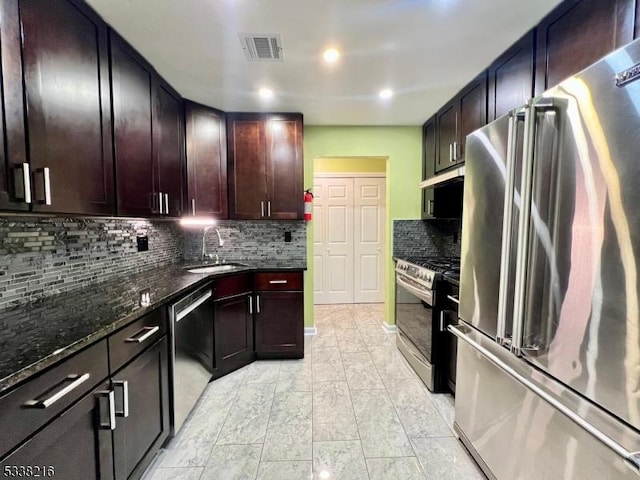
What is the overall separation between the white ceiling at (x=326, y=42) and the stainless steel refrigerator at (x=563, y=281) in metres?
0.68

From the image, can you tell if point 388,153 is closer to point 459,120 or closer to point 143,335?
point 459,120

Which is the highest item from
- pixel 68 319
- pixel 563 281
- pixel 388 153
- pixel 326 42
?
pixel 326 42

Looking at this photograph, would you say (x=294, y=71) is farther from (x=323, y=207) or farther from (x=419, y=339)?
(x=323, y=207)

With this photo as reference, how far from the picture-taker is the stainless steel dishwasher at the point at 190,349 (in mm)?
1801

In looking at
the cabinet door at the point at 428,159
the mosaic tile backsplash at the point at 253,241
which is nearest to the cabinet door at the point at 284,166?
the mosaic tile backsplash at the point at 253,241

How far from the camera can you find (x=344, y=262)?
4.91 meters

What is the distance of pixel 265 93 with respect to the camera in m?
2.54

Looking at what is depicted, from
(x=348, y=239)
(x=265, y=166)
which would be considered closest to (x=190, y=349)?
(x=265, y=166)

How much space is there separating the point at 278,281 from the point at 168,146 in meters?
1.48

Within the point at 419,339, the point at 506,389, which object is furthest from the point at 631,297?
the point at 419,339

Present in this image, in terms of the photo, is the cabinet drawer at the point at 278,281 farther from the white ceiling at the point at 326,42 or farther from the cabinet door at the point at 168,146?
the white ceiling at the point at 326,42

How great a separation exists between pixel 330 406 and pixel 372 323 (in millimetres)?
1911

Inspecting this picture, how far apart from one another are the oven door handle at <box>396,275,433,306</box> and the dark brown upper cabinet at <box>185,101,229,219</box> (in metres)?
1.87

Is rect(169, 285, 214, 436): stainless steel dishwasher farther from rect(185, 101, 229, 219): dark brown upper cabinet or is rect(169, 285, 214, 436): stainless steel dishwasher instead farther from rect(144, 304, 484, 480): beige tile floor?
rect(185, 101, 229, 219): dark brown upper cabinet
